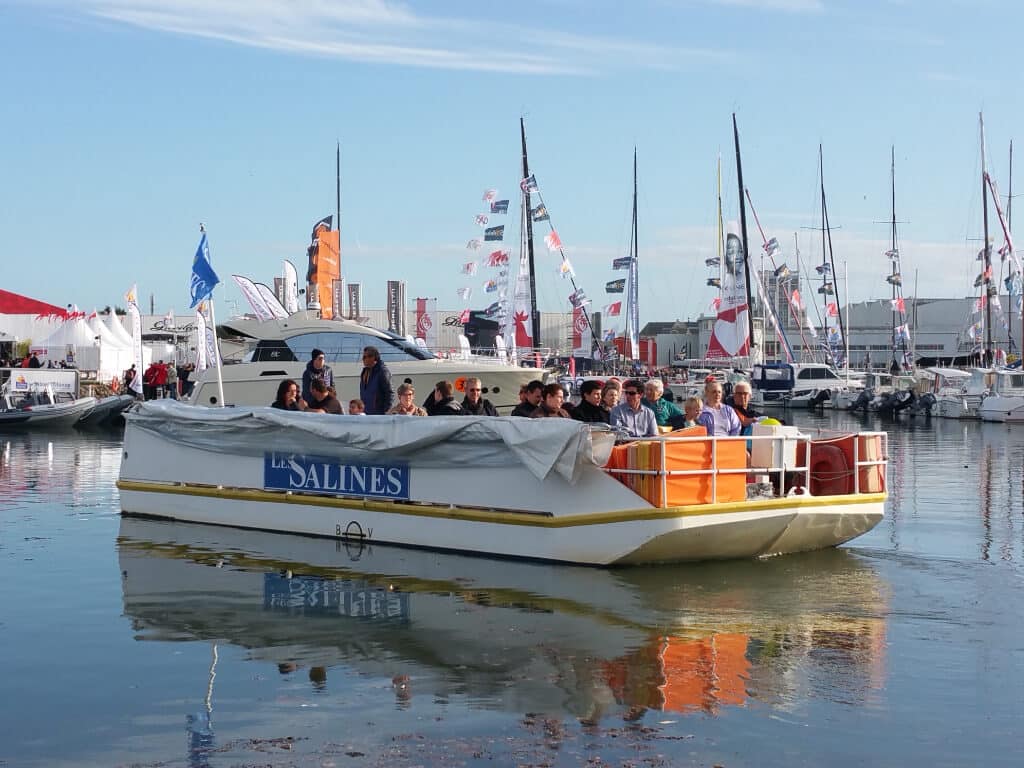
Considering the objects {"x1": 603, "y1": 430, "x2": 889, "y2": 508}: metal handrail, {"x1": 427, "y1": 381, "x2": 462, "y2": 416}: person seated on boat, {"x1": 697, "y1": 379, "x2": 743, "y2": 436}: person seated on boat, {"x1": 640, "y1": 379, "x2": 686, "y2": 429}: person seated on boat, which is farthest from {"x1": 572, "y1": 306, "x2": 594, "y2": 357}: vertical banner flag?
{"x1": 603, "y1": 430, "x2": 889, "y2": 508}: metal handrail

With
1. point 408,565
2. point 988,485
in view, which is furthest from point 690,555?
point 988,485

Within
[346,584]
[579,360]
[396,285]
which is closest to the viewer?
[346,584]

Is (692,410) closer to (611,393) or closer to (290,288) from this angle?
(611,393)

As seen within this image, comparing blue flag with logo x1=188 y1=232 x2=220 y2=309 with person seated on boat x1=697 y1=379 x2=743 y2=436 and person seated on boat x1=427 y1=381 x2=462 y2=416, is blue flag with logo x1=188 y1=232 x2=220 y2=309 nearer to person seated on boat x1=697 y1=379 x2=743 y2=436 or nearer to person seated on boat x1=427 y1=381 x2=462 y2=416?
person seated on boat x1=427 y1=381 x2=462 y2=416

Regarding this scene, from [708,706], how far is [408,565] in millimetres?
5462

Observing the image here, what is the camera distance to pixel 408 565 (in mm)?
12258

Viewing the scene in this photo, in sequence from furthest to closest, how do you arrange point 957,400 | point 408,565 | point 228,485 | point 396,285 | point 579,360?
point 579,360, point 957,400, point 396,285, point 228,485, point 408,565

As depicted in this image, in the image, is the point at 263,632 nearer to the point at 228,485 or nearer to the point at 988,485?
→ the point at 228,485

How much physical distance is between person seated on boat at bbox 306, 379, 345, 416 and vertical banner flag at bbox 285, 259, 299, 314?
2494cm

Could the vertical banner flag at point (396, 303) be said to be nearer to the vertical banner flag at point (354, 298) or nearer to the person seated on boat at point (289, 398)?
the vertical banner flag at point (354, 298)

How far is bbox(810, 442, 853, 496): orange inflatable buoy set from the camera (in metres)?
13.0

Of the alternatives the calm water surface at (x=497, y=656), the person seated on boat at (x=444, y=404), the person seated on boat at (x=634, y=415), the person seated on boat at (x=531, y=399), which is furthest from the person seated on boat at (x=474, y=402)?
the person seated on boat at (x=634, y=415)

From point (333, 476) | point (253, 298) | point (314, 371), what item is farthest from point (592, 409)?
point (253, 298)

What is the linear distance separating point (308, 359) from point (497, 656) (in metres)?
18.5
